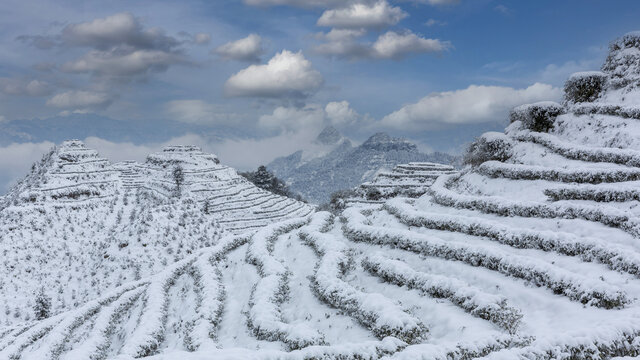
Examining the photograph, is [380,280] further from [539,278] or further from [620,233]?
[620,233]

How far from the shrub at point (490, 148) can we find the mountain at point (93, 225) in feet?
112

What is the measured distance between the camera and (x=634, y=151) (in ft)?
72.4

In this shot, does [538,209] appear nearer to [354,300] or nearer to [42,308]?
[354,300]

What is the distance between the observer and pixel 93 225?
52.0 m

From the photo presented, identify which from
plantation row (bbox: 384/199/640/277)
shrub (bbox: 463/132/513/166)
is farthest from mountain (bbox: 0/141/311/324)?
shrub (bbox: 463/132/513/166)

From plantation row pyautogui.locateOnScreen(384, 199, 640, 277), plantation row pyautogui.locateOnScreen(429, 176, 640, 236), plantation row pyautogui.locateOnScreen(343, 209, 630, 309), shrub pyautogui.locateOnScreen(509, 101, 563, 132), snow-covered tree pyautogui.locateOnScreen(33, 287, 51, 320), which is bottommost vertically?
snow-covered tree pyautogui.locateOnScreen(33, 287, 51, 320)

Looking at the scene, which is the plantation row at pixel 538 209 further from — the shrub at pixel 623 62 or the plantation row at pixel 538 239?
the shrub at pixel 623 62

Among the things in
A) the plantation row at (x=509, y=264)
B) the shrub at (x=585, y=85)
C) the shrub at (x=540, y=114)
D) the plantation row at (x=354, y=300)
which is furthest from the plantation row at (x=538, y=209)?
Answer: the shrub at (x=585, y=85)

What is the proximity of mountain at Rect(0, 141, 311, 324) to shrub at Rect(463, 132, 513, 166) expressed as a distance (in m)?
34.1

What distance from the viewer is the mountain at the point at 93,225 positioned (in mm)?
39406

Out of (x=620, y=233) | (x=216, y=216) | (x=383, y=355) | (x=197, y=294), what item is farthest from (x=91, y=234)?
(x=620, y=233)

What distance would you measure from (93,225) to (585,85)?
6065cm

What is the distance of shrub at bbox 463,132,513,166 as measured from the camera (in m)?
29.6

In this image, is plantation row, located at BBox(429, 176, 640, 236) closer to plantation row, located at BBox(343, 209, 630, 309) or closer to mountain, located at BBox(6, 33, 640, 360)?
mountain, located at BBox(6, 33, 640, 360)
